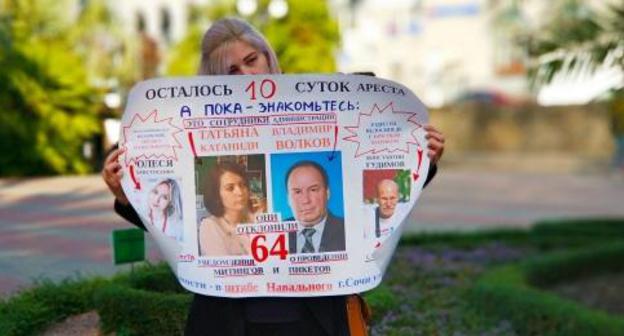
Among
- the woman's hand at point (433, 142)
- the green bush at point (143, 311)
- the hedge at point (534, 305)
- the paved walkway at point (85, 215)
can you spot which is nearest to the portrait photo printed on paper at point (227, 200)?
the woman's hand at point (433, 142)

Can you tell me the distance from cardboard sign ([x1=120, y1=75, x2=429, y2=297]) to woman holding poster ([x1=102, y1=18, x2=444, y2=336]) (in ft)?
0.15

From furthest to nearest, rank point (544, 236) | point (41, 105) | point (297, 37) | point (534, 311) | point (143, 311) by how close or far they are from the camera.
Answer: point (297, 37), point (41, 105), point (544, 236), point (534, 311), point (143, 311)

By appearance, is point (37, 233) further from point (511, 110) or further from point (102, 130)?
point (511, 110)

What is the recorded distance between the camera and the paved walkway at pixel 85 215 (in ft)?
16.6

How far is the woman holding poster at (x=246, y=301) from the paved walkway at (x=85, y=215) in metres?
1.36

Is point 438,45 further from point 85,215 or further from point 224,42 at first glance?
point 224,42

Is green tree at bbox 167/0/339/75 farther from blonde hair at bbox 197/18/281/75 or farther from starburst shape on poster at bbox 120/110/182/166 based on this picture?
starburst shape on poster at bbox 120/110/182/166

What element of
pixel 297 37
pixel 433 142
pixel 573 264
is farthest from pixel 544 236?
pixel 297 37

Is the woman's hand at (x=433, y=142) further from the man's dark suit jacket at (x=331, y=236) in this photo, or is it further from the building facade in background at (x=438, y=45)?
the building facade in background at (x=438, y=45)

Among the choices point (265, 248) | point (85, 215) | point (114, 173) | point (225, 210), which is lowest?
point (85, 215)

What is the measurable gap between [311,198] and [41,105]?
9.66 meters

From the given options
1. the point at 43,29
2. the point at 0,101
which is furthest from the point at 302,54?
the point at 0,101

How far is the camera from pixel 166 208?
2.69 metres

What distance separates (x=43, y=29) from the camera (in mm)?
14656
